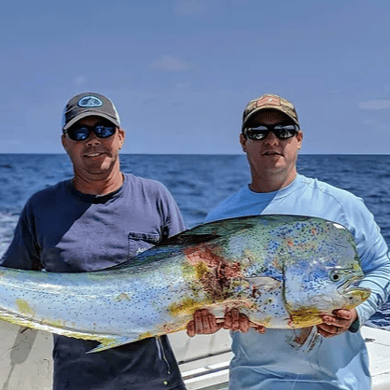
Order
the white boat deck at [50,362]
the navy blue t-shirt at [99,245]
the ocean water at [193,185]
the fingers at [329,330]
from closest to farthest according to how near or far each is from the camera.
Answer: the fingers at [329,330]
the navy blue t-shirt at [99,245]
the white boat deck at [50,362]
the ocean water at [193,185]

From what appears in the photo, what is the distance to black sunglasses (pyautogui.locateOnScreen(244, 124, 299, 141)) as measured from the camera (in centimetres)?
257

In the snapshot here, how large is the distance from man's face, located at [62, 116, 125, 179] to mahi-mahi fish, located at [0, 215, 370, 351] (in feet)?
1.84

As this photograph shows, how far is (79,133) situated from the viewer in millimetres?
2568

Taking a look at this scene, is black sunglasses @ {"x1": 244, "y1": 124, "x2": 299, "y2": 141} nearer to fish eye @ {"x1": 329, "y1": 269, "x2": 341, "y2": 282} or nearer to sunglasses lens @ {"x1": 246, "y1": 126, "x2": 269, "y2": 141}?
sunglasses lens @ {"x1": 246, "y1": 126, "x2": 269, "y2": 141}

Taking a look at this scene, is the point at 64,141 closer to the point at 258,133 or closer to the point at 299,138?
the point at 258,133

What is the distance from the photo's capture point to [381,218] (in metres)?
15.8

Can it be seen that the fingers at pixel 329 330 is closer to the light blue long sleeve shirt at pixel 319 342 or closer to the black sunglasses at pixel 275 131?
the light blue long sleeve shirt at pixel 319 342

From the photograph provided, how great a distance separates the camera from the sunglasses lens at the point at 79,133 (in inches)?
101

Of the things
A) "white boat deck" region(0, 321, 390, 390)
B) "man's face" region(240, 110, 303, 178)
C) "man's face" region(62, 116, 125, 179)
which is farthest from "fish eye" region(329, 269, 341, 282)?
"white boat deck" region(0, 321, 390, 390)

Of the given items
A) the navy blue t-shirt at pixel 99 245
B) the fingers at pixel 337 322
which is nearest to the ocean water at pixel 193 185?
the navy blue t-shirt at pixel 99 245

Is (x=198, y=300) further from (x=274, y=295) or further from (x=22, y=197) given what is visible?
(x=22, y=197)

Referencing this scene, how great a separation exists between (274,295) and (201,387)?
1.85 m

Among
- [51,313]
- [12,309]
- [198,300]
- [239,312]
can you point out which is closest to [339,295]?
[239,312]

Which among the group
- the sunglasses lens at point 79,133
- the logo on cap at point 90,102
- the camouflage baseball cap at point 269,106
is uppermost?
the camouflage baseball cap at point 269,106
